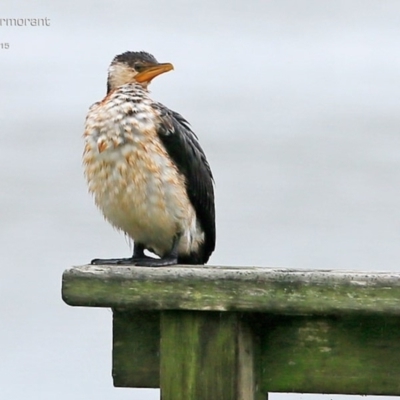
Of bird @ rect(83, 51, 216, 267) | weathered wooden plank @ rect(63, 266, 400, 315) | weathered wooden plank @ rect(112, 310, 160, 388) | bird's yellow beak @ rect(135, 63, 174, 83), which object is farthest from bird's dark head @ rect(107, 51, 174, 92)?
weathered wooden plank @ rect(63, 266, 400, 315)

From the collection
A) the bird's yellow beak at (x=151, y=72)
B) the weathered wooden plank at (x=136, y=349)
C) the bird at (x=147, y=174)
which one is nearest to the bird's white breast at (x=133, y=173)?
the bird at (x=147, y=174)

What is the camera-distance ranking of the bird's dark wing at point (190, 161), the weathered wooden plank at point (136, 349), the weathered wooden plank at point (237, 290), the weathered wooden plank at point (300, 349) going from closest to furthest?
1. the weathered wooden plank at point (237, 290)
2. the weathered wooden plank at point (300, 349)
3. the weathered wooden plank at point (136, 349)
4. the bird's dark wing at point (190, 161)

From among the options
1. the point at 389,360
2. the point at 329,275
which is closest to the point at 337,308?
the point at 329,275

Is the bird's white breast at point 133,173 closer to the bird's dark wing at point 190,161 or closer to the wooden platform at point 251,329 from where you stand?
the bird's dark wing at point 190,161

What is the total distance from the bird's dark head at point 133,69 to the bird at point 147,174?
0.15 metres

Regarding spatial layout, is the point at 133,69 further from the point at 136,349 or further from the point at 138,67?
the point at 136,349

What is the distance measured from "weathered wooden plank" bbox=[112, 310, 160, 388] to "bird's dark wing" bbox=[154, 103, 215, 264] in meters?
1.93

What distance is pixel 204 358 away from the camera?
225 centimetres

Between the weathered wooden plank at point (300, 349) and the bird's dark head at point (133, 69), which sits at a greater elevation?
the bird's dark head at point (133, 69)

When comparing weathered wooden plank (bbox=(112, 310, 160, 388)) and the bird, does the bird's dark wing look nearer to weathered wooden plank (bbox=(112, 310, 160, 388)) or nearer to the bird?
the bird

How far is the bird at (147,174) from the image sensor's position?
4129mm

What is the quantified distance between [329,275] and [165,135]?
7.26 feet

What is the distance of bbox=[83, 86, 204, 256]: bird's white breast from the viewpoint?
13.5ft

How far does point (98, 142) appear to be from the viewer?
13.6 ft
